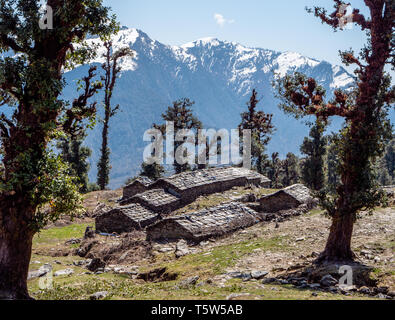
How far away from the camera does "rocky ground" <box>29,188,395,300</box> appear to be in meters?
12.6

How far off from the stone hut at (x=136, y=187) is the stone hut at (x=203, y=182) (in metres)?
2.45

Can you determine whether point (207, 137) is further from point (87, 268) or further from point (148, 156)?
point (87, 268)

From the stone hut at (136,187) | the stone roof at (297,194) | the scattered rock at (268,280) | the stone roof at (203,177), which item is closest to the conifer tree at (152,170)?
the stone hut at (136,187)

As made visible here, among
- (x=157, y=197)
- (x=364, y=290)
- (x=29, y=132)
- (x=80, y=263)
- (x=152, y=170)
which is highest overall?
(x=29, y=132)

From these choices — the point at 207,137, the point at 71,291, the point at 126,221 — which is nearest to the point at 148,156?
the point at 207,137

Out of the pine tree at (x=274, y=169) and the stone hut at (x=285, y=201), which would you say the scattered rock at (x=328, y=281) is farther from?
the pine tree at (x=274, y=169)

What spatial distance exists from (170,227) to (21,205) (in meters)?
13.4

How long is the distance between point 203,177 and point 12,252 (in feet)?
91.3

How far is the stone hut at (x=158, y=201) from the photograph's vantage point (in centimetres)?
3198

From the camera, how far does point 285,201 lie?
30.3m

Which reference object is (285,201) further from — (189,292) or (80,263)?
(189,292)

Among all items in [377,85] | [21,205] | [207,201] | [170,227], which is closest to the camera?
[21,205]

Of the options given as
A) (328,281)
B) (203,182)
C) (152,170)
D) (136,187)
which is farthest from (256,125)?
(328,281)

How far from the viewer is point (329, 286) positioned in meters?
13.0
